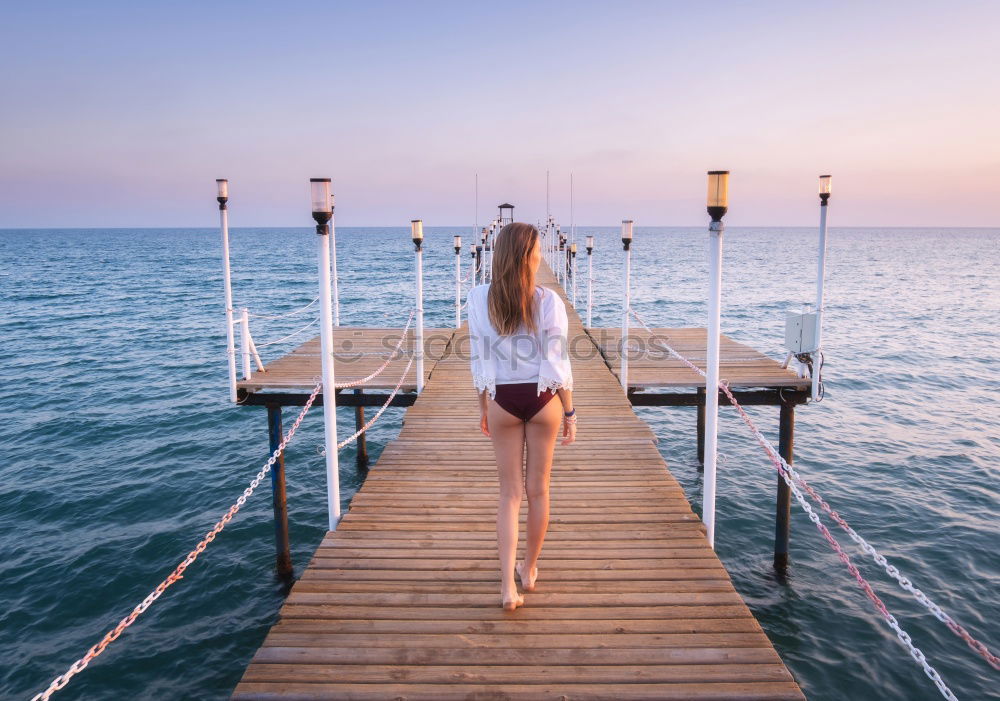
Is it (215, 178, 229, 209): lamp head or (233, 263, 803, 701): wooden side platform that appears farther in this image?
(215, 178, 229, 209): lamp head

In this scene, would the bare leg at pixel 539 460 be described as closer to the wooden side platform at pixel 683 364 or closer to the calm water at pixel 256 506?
the calm water at pixel 256 506

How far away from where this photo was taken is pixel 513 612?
3.82 metres

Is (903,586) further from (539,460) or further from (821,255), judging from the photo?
(821,255)

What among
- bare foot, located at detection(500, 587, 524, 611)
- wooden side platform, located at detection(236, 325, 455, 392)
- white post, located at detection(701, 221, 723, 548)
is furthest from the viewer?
wooden side platform, located at detection(236, 325, 455, 392)

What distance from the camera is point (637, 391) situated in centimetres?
1029

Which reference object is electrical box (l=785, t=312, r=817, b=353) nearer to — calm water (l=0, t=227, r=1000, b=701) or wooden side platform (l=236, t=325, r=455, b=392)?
calm water (l=0, t=227, r=1000, b=701)

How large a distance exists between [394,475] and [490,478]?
96 centimetres

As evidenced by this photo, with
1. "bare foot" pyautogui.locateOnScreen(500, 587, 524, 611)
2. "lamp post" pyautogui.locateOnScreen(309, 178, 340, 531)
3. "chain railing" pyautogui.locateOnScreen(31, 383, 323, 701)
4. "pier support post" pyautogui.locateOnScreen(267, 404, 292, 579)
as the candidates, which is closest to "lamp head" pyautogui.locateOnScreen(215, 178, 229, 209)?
"pier support post" pyautogui.locateOnScreen(267, 404, 292, 579)

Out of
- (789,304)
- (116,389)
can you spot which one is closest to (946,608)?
(116,389)

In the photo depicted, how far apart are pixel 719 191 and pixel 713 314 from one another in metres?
0.94

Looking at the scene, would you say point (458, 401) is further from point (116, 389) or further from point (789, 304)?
point (789, 304)

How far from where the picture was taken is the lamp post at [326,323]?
4.92 m

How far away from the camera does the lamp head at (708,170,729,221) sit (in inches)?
174

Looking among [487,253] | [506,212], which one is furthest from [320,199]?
[506,212]
